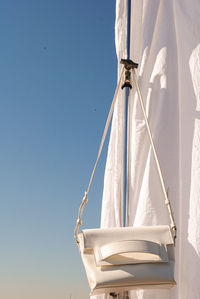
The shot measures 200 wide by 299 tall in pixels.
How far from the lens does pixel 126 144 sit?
862 millimetres

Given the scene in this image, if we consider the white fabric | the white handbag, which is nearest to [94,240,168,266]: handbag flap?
the white handbag

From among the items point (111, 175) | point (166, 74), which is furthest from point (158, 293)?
point (166, 74)

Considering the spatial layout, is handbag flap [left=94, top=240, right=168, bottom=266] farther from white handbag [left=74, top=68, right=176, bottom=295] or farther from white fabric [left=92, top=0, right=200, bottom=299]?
white fabric [left=92, top=0, right=200, bottom=299]

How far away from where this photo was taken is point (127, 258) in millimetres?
676

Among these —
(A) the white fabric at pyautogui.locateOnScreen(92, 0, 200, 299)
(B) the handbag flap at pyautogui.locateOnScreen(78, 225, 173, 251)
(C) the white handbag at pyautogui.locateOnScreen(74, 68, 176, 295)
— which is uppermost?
(A) the white fabric at pyautogui.locateOnScreen(92, 0, 200, 299)

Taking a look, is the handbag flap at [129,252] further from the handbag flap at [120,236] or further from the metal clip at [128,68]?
the metal clip at [128,68]

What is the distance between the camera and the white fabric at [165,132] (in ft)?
2.65

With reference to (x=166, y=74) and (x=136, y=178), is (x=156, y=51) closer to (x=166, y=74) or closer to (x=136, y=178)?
(x=166, y=74)

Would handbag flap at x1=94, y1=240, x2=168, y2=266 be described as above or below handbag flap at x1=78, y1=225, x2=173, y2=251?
below

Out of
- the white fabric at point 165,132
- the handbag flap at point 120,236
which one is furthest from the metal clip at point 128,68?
the handbag flap at point 120,236

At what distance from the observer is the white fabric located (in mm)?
809

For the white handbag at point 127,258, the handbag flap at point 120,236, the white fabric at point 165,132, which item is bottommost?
the white handbag at point 127,258

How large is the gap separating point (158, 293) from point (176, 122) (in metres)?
0.38

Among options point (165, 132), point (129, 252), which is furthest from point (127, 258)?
point (165, 132)
